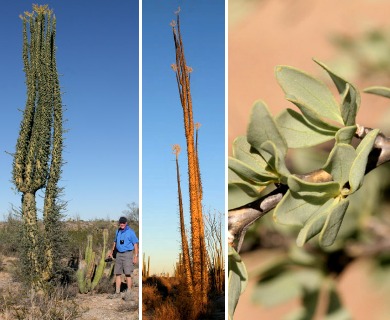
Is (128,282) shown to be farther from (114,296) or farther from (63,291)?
(63,291)

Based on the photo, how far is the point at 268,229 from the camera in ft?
1.46

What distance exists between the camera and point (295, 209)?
292 millimetres

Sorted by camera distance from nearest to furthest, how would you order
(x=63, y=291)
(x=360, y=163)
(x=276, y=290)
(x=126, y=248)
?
1. (x=360, y=163)
2. (x=276, y=290)
3. (x=126, y=248)
4. (x=63, y=291)

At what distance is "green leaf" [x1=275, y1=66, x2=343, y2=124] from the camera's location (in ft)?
1.07

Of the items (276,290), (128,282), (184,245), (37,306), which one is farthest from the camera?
(128,282)

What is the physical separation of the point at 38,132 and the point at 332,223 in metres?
2.81

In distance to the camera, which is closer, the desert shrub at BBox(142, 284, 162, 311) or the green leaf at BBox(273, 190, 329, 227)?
the green leaf at BBox(273, 190, 329, 227)

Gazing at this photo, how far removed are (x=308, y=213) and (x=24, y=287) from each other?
9.97ft

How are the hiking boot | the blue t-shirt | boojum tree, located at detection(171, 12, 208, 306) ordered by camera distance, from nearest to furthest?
boojum tree, located at detection(171, 12, 208, 306) → the blue t-shirt → the hiking boot

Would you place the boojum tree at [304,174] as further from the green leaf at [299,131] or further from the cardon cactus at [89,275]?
the cardon cactus at [89,275]

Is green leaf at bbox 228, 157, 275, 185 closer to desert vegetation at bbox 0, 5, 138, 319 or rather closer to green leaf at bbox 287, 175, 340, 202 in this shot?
green leaf at bbox 287, 175, 340, 202

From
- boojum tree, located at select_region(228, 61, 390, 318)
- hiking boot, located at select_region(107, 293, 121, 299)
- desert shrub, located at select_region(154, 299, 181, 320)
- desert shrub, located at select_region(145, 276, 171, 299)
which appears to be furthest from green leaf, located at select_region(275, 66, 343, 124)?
hiking boot, located at select_region(107, 293, 121, 299)

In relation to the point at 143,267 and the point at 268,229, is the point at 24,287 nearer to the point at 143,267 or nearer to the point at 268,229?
the point at 143,267

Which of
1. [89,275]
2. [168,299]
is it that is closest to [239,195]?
[168,299]
